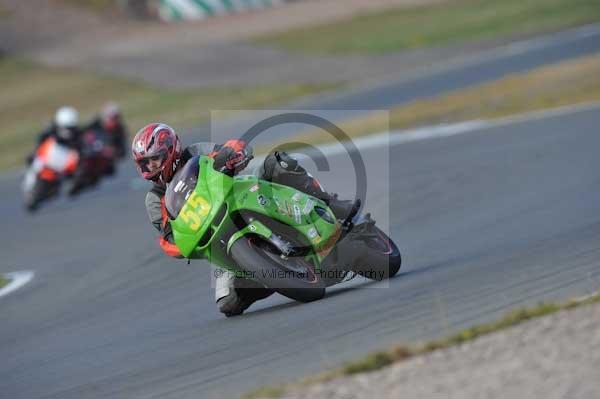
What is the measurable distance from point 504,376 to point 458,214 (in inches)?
225

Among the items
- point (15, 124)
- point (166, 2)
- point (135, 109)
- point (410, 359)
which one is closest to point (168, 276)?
point (410, 359)

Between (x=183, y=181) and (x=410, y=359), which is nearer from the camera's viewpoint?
(x=410, y=359)

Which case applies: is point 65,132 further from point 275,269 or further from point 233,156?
point 275,269

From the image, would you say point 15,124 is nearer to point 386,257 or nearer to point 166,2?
point 166,2

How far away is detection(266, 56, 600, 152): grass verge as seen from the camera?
17625 mm

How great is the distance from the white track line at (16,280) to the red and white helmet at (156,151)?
4206mm

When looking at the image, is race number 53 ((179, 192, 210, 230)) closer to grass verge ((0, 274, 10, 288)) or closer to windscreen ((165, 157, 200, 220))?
windscreen ((165, 157, 200, 220))

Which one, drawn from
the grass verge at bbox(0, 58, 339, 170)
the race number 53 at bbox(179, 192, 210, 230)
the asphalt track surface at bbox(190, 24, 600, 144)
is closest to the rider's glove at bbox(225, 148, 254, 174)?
the race number 53 at bbox(179, 192, 210, 230)

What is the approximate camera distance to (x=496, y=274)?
23.5 ft

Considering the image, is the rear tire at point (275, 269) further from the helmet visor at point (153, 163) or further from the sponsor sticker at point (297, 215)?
the helmet visor at point (153, 163)

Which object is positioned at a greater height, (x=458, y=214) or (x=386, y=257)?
(x=386, y=257)

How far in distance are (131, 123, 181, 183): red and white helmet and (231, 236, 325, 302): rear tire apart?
2.79 feet

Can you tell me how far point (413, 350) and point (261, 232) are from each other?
1860mm

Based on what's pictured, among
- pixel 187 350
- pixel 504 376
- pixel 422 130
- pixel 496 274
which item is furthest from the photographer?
pixel 422 130
